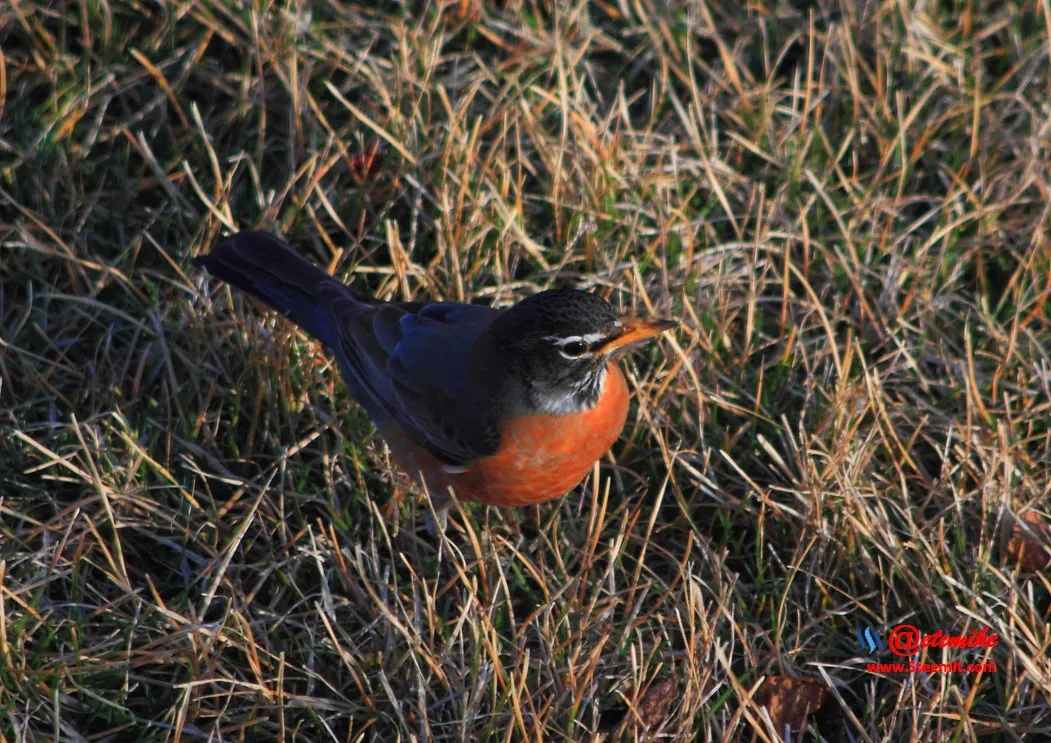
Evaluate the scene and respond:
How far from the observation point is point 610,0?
17.7 feet

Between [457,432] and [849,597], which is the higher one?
[457,432]

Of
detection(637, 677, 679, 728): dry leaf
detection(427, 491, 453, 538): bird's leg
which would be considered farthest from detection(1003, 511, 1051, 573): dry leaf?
detection(427, 491, 453, 538): bird's leg

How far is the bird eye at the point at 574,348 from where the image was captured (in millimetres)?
3572

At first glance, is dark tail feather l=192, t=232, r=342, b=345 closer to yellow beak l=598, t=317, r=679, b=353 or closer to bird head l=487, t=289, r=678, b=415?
bird head l=487, t=289, r=678, b=415

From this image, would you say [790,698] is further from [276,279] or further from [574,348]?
[276,279]

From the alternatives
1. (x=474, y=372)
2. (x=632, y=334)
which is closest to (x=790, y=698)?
(x=632, y=334)

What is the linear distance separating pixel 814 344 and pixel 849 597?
1111mm

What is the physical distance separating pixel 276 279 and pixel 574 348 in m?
1.14

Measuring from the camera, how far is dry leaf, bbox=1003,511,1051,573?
363 cm

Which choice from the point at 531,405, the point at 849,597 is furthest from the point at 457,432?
the point at 849,597

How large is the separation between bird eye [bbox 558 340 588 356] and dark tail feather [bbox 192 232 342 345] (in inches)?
35.7

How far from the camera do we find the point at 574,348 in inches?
142

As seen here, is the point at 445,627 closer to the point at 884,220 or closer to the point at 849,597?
the point at 849,597

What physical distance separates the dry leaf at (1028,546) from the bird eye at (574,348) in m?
1.41
